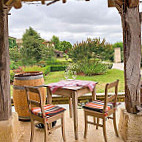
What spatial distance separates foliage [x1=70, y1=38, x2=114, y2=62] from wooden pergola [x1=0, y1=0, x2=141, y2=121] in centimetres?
466

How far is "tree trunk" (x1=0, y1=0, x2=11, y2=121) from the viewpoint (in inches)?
96.8

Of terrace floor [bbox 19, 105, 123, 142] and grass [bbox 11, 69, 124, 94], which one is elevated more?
grass [bbox 11, 69, 124, 94]

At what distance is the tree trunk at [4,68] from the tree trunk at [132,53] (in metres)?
1.62

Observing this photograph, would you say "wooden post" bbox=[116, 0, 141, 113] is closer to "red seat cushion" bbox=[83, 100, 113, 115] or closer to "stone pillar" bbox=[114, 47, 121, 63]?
"red seat cushion" bbox=[83, 100, 113, 115]

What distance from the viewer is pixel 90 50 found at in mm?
7418

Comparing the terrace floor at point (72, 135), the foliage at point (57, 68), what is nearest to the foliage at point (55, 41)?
the foliage at point (57, 68)

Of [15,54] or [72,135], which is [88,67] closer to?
[15,54]

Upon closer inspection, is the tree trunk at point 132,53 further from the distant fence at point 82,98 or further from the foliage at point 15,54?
the foliage at point 15,54

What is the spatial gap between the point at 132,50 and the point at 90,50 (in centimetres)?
500

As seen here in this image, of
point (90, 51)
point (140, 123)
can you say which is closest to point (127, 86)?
point (140, 123)

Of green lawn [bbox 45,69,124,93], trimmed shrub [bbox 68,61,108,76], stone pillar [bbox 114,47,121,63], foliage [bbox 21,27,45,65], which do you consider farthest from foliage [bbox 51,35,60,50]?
stone pillar [bbox 114,47,121,63]

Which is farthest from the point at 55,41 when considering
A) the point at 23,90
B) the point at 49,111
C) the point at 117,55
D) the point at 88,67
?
the point at 49,111

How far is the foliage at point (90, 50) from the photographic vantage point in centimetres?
721

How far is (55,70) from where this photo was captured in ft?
30.1
